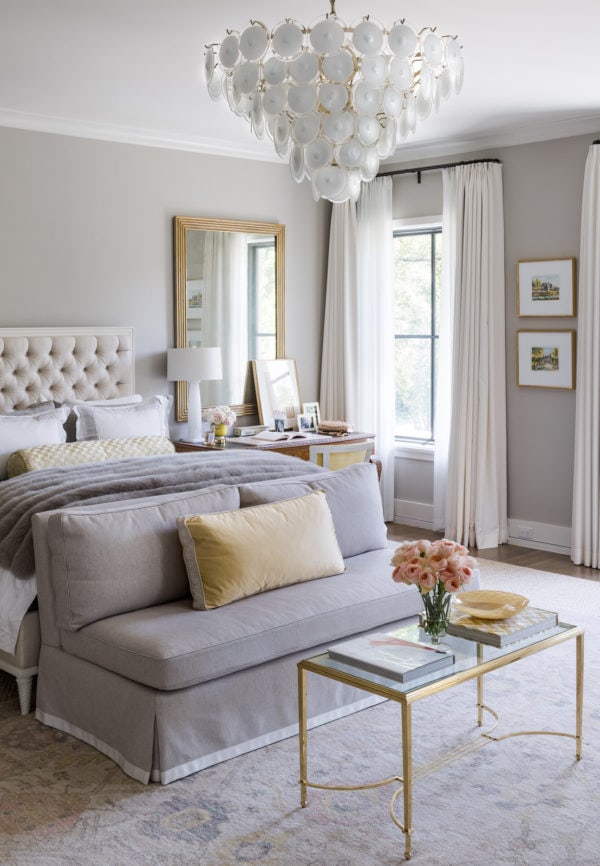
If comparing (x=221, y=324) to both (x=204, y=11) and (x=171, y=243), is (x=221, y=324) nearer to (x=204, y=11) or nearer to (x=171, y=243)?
(x=171, y=243)

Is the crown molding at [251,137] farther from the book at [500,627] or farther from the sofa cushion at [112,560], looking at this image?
the book at [500,627]

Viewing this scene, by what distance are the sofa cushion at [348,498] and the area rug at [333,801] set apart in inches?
32.6

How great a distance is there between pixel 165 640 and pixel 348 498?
4.54 feet

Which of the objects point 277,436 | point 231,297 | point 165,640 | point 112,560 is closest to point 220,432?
point 277,436

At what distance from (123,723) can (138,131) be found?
3937 millimetres

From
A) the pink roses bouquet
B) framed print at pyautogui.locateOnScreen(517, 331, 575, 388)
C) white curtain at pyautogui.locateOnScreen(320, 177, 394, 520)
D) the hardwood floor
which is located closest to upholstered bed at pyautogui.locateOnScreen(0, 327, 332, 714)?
the pink roses bouquet

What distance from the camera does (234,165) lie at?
656 cm

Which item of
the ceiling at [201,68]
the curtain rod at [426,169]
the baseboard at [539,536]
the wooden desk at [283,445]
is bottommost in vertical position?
the baseboard at [539,536]

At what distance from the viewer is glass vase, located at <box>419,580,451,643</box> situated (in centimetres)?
304

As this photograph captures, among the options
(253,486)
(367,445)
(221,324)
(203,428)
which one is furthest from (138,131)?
(253,486)

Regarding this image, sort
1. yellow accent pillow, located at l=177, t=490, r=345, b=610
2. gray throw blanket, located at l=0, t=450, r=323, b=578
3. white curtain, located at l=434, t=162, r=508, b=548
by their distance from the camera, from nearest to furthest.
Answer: yellow accent pillow, located at l=177, t=490, r=345, b=610 < gray throw blanket, located at l=0, t=450, r=323, b=578 < white curtain, located at l=434, t=162, r=508, b=548

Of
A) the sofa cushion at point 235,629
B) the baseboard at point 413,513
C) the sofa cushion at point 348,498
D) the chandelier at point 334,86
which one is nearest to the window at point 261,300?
the baseboard at point 413,513

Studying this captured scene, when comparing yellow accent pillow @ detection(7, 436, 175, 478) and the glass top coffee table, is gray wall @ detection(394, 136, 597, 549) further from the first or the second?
the glass top coffee table

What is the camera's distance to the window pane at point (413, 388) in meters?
7.02
